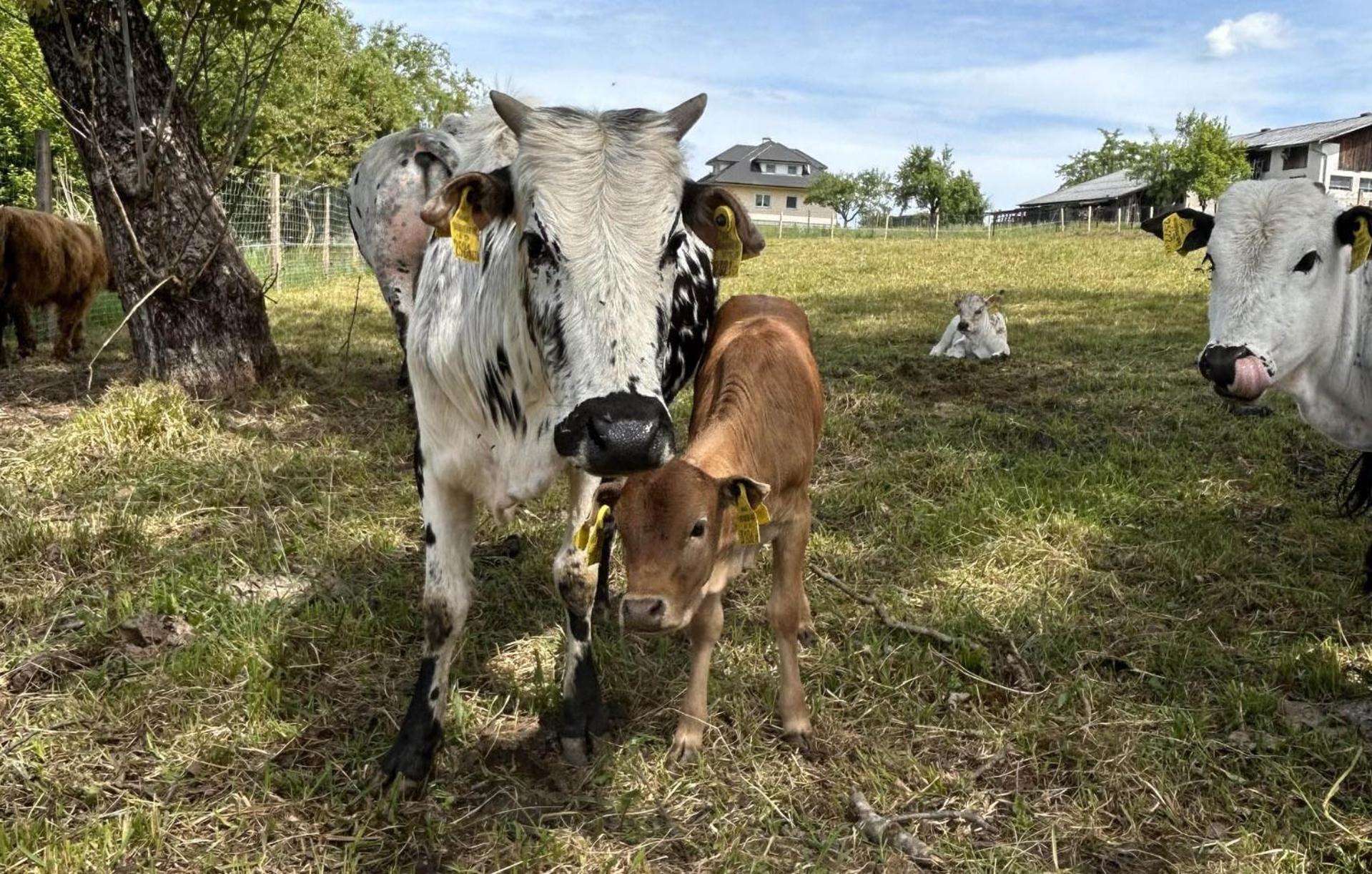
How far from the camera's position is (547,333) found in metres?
2.60

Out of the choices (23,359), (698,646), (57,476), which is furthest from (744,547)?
(23,359)

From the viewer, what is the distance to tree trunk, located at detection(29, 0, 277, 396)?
5.71 meters

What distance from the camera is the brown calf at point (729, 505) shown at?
2.72m

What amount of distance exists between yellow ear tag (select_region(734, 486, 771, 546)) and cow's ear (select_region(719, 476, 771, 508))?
12 millimetres

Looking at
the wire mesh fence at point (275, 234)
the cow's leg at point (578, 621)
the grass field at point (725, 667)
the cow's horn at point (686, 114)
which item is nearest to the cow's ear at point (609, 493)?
the cow's leg at point (578, 621)

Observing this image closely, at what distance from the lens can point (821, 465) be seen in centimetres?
579

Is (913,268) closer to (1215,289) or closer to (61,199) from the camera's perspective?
(61,199)

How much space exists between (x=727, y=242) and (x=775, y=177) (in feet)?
309

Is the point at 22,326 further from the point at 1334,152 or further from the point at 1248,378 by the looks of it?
the point at 1334,152

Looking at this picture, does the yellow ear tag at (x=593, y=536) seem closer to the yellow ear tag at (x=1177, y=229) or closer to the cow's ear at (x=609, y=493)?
the cow's ear at (x=609, y=493)

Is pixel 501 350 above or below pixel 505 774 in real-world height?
above

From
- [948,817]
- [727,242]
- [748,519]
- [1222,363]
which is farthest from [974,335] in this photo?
[948,817]

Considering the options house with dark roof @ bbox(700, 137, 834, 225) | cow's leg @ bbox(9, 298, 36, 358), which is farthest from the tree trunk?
house with dark roof @ bbox(700, 137, 834, 225)

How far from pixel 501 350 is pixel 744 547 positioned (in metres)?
1.05
